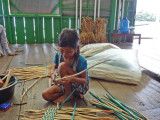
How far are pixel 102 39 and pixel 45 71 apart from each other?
3.33 meters

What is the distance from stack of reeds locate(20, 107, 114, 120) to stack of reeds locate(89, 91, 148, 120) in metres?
0.07

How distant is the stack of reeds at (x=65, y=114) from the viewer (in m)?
1.11

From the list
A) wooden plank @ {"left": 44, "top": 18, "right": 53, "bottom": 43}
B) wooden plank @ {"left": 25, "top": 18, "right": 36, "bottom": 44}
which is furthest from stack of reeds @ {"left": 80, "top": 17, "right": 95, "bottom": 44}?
wooden plank @ {"left": 25, "top": 18, "right": 36, "bottom": 44}

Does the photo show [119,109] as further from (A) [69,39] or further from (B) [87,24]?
(B) [87,24]

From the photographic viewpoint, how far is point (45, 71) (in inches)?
85.4

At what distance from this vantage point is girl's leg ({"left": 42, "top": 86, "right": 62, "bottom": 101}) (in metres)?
1.33

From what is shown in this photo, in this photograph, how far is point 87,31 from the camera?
5.03 metres

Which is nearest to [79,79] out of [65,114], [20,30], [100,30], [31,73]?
[65,114]

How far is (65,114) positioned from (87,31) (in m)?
4.11

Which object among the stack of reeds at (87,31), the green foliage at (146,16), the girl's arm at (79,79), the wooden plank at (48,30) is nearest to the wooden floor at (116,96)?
the girl's arm at (79,79)

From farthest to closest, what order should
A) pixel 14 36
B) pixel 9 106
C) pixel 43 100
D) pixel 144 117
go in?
1. pixel 14 36
2. pixel 43 100
3. pixel 9 106
4. pixel 144 117

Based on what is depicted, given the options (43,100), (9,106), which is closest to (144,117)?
(43,100)

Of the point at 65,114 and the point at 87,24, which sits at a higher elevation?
the point at 87,24

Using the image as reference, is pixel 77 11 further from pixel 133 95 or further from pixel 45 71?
pixel 133 95
